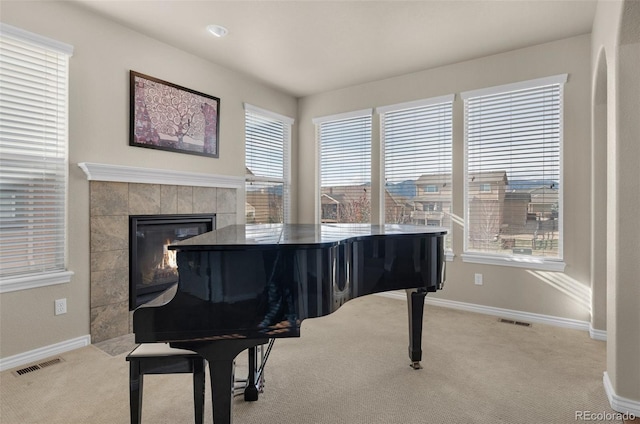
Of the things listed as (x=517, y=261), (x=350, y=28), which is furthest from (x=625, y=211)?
(x=350, y=28)

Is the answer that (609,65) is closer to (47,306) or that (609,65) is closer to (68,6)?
(68,6)

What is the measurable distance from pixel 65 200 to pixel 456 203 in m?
3.95

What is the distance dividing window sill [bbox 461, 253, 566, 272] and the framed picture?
128 inches

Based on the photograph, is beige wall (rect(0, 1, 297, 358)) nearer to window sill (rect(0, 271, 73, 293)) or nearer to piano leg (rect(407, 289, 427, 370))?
window sill (rect(0, 271, 73, 293))

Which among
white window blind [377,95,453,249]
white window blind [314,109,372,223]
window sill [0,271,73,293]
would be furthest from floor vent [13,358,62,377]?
white window blind [377,95,453,249]

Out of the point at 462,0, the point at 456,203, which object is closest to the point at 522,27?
the point at 462,0

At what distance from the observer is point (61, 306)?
9.33ft

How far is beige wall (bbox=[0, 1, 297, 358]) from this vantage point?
265cm

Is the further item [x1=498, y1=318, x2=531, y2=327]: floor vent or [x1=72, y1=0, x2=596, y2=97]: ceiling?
[x1=498, y1=318, x2=531, y2=327]: floor vent

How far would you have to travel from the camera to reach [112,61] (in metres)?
3.16

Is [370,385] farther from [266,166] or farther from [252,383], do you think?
[266,166]

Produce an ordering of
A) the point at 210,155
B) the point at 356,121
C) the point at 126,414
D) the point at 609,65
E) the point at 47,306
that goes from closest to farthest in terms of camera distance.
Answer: the point at 126,414 → the point at 609,65 → the point at 47,306 → the point at 210,155 → the point at 356,121

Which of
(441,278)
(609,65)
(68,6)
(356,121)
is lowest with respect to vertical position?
(441,278)

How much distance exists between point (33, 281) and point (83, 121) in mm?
1361
